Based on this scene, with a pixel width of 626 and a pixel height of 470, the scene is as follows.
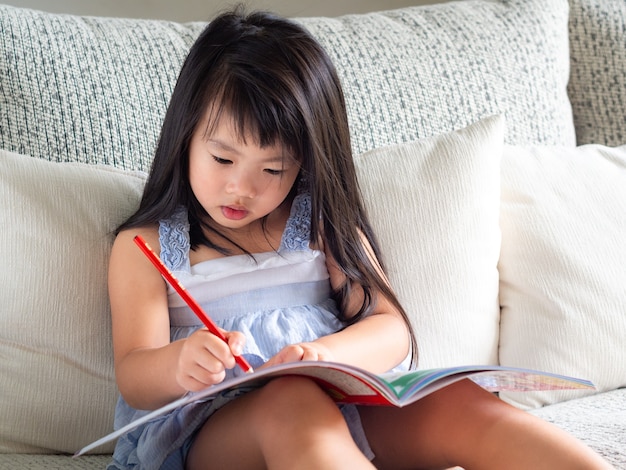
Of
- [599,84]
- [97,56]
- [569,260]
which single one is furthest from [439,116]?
[97,56]

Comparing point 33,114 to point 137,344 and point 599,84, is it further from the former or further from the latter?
point 599,84

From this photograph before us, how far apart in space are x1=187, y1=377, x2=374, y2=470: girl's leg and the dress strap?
21 centimetres

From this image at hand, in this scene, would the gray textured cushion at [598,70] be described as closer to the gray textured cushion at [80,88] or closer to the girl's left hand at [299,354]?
the gray textured cushion at [80,88]

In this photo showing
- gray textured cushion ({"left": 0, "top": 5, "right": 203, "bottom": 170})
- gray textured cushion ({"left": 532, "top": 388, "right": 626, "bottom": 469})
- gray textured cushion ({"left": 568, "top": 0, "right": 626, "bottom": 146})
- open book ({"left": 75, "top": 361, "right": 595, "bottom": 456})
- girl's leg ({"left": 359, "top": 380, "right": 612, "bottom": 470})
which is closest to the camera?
open book ({"left": 75, "top": 361, "right": 595, "bottom": 456})

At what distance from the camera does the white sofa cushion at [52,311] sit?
3.52 feet

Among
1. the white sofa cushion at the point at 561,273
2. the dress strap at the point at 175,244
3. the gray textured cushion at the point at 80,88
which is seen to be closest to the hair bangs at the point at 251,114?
the dress strap at the point at 175,244

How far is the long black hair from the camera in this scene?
3.45ft

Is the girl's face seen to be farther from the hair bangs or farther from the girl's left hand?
the girl's left hand

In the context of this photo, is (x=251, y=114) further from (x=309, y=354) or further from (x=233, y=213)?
(x=309, y=354)

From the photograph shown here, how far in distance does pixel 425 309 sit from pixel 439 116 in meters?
0.37

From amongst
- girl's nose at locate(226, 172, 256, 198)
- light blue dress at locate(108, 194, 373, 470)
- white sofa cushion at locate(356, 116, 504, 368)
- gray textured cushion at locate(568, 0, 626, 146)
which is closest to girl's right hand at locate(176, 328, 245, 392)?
light blue dress at locate(108, 194, 373, 470)

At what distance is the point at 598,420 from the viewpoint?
45.1 inches

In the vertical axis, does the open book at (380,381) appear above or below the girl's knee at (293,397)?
above

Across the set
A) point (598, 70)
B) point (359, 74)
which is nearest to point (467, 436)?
point (359, 74)
